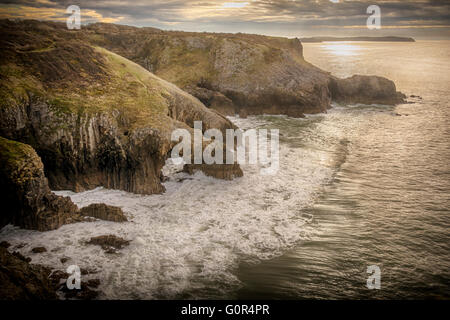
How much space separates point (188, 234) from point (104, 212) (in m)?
4.50

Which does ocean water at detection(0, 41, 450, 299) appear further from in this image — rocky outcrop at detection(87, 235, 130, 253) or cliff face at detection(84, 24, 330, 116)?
cliff face at detection(84, 24, 330, 116)

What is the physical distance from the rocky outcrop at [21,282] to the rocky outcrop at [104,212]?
4898 millimetres

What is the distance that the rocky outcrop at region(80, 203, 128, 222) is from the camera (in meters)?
16.2

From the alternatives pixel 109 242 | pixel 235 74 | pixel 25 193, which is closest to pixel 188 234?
pixel 109 242

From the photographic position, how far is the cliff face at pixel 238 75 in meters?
44.6

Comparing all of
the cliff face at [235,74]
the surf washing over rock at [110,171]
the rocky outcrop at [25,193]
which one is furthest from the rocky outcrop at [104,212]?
the cliff face at [235,74]

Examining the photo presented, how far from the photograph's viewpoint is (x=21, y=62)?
21406 mm

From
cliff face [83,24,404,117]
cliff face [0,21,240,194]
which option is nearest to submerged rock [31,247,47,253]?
cliff face [0,21,240,194]

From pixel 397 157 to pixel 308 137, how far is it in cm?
887

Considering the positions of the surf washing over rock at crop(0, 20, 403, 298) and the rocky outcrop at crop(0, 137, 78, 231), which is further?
the rocky outcrop at crop(0, 137, 78, 231)

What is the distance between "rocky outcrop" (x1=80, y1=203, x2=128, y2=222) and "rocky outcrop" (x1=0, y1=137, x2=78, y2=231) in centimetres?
103

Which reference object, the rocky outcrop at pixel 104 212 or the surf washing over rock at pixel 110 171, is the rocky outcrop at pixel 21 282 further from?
the rocky outcrop at pixel 104 212
